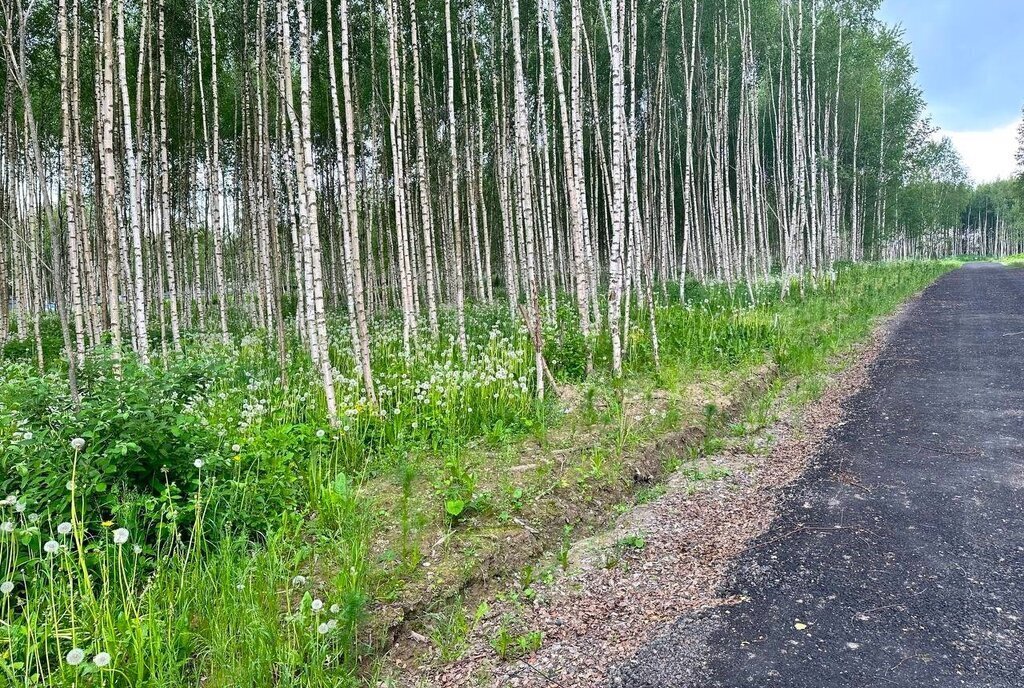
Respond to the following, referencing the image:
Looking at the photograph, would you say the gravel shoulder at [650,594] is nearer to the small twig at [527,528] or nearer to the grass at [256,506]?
the grass at [256,506]

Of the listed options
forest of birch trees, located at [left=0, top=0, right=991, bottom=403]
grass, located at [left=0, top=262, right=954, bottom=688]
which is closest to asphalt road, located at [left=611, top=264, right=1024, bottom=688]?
grass, located at [left=0, top=262, right=954, bottom=688]

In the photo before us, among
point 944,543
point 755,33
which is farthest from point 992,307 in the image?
point 944,543

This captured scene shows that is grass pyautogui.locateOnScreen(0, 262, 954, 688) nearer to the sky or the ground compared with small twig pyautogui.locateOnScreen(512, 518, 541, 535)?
nearer to the sky

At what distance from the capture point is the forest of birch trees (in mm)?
7543

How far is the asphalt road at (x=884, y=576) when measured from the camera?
277cm

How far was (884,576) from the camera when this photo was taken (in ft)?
11.5

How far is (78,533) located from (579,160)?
6.89m

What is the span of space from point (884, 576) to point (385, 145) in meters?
18.2

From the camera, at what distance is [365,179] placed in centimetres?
1980

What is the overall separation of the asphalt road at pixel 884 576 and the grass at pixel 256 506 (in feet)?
3.66

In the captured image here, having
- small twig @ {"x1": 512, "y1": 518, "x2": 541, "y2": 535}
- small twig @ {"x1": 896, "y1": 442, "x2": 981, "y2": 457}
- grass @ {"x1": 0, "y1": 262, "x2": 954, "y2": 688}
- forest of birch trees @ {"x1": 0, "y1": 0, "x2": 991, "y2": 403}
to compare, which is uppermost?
forest of birch trees @ {"x1": 0, "y1": 0, "x2": 991, "y2": 403}

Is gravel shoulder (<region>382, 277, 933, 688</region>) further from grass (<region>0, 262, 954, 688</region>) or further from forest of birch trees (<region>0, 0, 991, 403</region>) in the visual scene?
forest of birch trees (<region>0, 0, 991, 403</region>)

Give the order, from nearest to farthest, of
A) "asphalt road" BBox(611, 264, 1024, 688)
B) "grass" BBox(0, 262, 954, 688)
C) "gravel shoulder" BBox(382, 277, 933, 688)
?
1. "grass" BBox(0, 262, 954, 688)
2. "asphalt road" BBox(611, 264, 1024, 688)
3. "gravel shoulder" BBox(382, 277, 933, 688)

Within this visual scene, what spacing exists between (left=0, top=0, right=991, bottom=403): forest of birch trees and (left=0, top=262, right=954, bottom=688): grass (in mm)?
576
